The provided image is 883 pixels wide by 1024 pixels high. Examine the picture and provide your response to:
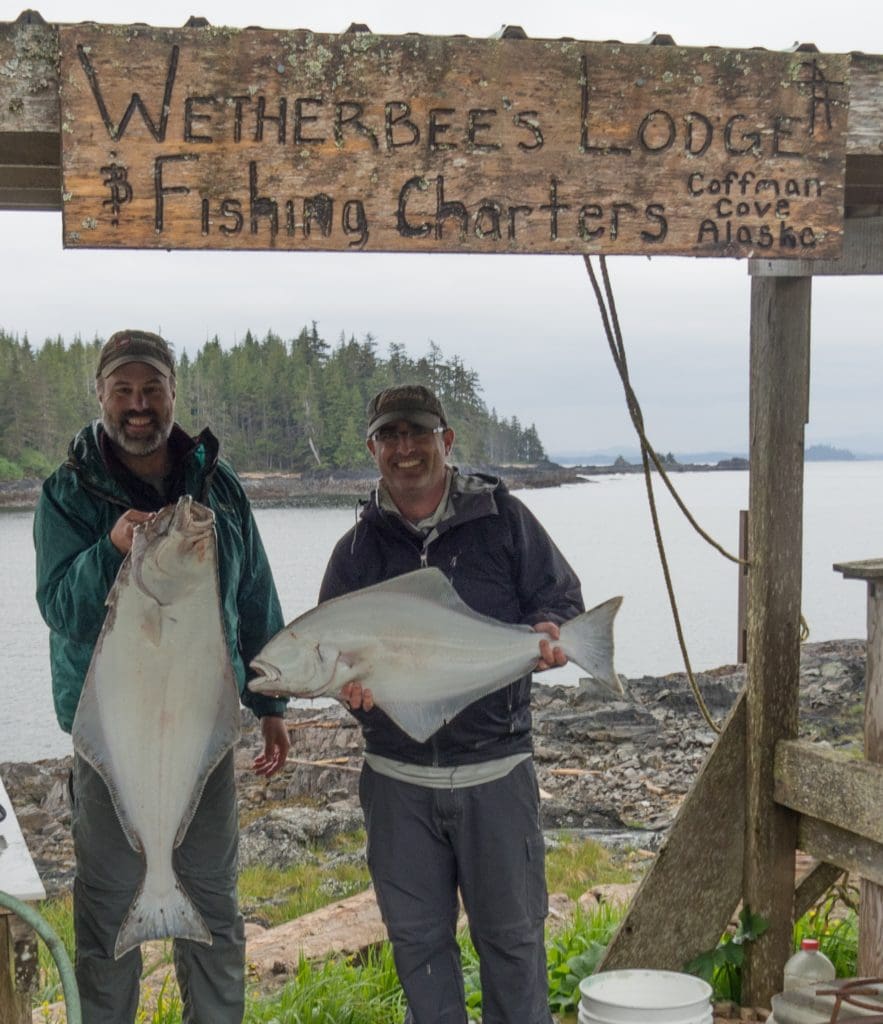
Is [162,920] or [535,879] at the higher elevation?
[162,920]

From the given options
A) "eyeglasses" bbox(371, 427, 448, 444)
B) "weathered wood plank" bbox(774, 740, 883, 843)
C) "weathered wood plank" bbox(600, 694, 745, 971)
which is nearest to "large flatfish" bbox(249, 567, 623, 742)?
"eyeglasses" bbox(371, 427, 448, 444)

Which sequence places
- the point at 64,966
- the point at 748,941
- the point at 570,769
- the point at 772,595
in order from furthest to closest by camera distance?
the point at 570,769
the point at 748,941
the point at 772,595
the point at 64,966

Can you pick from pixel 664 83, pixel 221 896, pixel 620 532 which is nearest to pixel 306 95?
pixel 664 83

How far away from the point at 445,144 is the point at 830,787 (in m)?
2.55

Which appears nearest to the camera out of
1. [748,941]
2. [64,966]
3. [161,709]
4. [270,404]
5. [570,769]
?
[64,966]

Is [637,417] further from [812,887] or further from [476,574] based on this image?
[812,887]

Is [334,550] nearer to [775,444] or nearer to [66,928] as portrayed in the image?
[775,444]

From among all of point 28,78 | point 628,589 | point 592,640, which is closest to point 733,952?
point 592,640

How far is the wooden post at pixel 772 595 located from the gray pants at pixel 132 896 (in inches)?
73.7

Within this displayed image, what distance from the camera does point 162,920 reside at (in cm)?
323

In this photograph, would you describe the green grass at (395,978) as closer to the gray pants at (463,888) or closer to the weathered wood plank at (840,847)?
the weathered wood plank at (840,847)

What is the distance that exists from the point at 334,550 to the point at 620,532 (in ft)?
128

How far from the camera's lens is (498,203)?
9.61 feet

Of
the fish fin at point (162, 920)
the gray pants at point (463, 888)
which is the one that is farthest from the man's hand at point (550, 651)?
the fish fin at point (162, 920)
